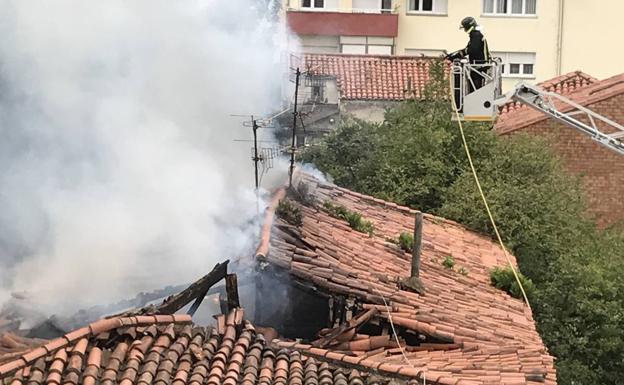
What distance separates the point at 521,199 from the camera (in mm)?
17938

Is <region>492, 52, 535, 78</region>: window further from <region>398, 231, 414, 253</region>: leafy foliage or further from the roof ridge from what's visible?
the roof ridge

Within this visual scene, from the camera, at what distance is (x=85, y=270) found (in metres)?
11.3

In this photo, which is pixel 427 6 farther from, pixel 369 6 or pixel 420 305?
pixel 420 305

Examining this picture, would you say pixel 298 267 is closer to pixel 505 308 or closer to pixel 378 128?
pixel 505 308

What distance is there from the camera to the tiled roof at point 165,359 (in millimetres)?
8336

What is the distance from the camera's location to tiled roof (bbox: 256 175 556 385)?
32.2 feet

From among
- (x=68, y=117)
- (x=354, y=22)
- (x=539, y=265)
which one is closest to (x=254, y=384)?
(x=68, y=117)

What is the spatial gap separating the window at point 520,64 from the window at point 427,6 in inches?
95.2

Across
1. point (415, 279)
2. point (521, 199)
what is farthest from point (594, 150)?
point (415, 279)

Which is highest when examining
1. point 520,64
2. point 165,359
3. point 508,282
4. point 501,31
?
point 501,31

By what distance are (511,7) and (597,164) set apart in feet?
47.3

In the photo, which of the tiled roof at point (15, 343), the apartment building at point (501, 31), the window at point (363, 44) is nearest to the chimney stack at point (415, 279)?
the tiled roof at point (15, 343)

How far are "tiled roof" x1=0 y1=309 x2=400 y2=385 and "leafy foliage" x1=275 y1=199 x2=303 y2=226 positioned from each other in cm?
330

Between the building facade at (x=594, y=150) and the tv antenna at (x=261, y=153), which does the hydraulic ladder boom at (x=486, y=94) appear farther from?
the building facade at (x=594, y=150)
